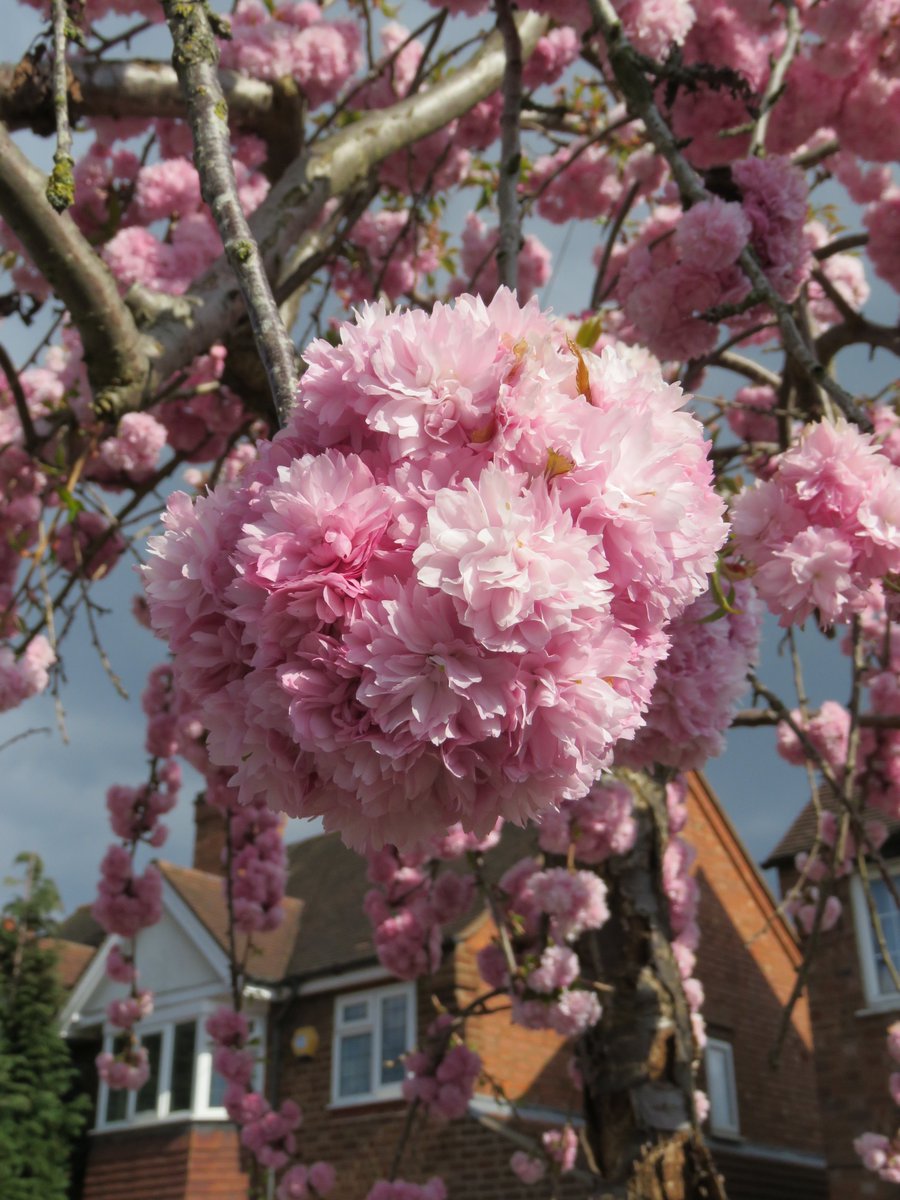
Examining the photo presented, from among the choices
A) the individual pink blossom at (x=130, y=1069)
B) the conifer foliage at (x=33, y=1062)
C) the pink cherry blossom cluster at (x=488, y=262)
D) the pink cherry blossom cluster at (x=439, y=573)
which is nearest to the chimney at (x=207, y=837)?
the conifer foliage at (x=33, y=1062)

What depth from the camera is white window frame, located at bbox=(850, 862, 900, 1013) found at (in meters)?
10.4

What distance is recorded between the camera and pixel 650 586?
1.02 metres

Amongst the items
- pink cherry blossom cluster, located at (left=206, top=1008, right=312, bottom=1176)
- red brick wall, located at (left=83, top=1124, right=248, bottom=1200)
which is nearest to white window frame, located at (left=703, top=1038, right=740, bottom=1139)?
red brick wall, located at (left=83, top=1124, right=248, bottom=1200)

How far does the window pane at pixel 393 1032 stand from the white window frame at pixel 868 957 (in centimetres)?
462

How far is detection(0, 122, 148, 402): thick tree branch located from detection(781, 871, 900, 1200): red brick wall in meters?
8.70

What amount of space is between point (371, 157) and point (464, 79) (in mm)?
741

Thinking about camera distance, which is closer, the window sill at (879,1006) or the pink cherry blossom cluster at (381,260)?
the pink cherry blossom cluster at (381,260)

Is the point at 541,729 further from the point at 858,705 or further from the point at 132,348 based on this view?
the point at 858,705

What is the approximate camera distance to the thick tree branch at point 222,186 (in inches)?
46.1

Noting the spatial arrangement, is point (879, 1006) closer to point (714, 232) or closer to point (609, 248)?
point (609, 248)

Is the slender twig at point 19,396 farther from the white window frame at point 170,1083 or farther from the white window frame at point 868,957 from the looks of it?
the white window frame at point 170,1083

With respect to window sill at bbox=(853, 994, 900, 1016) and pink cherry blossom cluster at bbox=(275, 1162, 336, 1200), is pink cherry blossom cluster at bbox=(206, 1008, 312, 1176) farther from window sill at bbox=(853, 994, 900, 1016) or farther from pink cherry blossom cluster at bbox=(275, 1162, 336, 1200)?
window sill at bbox=(853, 994, 900, 1016)

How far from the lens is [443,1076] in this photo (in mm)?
5375

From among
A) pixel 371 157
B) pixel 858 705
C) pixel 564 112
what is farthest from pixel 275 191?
pixel 858 705
